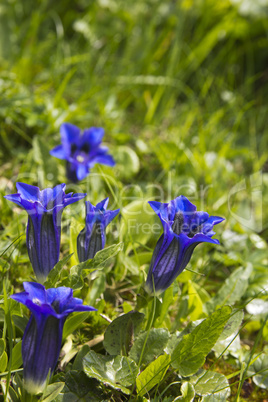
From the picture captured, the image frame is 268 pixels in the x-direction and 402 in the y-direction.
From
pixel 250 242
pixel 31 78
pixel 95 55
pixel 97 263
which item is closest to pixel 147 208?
pixel 250 242

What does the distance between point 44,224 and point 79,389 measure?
1.78ft

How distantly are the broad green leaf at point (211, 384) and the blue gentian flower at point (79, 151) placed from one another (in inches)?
42.4

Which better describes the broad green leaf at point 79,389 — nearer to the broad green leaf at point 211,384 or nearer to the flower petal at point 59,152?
the broad green leaf at point 211,384

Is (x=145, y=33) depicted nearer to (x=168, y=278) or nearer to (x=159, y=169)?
(x=159, y=169)

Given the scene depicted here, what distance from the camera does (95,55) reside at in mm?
3414

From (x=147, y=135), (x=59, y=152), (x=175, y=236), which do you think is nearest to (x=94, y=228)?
(x=175, y=236)

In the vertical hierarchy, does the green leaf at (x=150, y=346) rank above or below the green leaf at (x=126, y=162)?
below

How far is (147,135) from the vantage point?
3.09 metres

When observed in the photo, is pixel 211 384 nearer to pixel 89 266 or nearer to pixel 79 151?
pixel 89 266

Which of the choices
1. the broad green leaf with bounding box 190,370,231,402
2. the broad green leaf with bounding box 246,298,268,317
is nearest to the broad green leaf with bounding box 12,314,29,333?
the broad green leaf with bounding box 190,370,231,402

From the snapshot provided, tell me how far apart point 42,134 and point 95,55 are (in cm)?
117

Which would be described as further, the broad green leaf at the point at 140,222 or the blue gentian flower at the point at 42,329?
the broad green leaf at the point at 140,222

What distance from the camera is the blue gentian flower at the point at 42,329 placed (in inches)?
42.8

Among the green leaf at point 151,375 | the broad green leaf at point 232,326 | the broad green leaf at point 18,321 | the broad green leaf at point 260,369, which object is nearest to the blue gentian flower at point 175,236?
the green leaf at point 151,375
